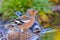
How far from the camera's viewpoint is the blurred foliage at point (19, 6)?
159 centimetres

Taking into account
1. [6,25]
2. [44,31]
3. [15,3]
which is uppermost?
[15,3]

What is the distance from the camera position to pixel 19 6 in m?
1.62

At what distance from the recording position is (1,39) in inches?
55.4

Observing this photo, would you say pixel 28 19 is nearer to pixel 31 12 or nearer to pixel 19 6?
pixel 31 12

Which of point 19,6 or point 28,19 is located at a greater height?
point 19,6

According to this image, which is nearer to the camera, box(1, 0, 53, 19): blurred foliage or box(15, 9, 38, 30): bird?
box(15, 9, 38, 30): bird

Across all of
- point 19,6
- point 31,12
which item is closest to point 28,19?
point 31,12

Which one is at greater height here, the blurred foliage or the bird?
the blurred foliage

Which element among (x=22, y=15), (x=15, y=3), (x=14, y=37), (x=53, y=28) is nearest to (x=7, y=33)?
(x=14, y=37)

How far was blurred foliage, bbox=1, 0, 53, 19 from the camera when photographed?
1.59 m

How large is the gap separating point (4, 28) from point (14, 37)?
17 centimetres

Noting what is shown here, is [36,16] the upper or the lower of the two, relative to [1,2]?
lower

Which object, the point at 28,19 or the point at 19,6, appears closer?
the point at 28,19

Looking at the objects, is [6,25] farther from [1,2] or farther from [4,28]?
[1,2]
